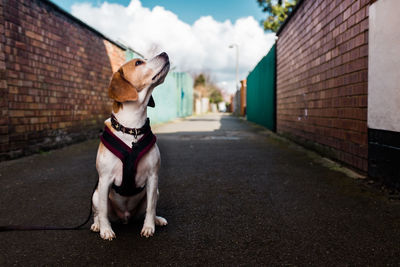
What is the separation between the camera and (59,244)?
82.0 inches

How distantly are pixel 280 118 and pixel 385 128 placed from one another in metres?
5.95

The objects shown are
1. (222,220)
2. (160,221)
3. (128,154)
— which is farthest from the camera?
(222,220)

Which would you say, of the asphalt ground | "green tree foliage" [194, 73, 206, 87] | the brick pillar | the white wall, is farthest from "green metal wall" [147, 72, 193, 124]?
"green tree foliage" [194, 73, 206, 87]

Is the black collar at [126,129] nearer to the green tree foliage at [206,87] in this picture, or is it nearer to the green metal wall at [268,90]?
the green metal wall at [268,90]

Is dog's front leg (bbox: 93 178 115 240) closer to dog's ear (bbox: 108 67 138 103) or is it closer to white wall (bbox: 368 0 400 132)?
dog's ear (bbox: 108 67 138 103)

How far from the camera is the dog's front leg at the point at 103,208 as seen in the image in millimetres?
2018

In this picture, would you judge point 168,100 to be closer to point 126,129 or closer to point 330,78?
point 330,78

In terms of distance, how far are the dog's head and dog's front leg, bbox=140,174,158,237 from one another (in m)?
0.59

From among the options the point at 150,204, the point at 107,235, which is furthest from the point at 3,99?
the point at 150,204

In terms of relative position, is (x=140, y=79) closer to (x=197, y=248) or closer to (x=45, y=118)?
(x=197, y=248)

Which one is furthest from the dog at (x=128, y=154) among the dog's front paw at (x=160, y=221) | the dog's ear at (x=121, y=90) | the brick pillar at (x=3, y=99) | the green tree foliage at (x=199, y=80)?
the green tree foliage at (x=199, y=80)

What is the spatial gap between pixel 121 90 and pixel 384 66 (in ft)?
9.18

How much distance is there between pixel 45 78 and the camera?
20.1 ft

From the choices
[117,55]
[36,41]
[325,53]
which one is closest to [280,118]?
[325,53]
